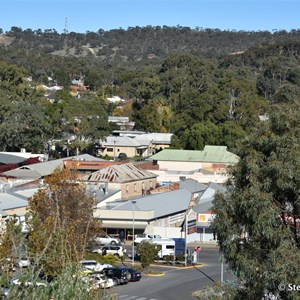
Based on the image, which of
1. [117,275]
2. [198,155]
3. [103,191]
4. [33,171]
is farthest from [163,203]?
[198,155]

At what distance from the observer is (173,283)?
29672 mm

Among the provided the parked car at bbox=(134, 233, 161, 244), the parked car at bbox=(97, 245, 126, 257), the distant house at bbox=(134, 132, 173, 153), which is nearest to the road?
the parked car at bbox=(97, 245, 126, 257)

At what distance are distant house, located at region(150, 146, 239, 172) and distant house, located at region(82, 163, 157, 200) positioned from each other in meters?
11.7

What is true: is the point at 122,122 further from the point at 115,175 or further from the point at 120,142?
the point at 115,175

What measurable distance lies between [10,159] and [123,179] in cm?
1586

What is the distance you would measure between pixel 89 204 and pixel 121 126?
2265 inches

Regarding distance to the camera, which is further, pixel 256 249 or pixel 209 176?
pixel 209 176

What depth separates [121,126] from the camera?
3558 inches

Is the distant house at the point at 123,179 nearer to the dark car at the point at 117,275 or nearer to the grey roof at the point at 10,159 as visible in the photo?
the grey roof at the point at 10,159

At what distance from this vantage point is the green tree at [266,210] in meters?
16.4

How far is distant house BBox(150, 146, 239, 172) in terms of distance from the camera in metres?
61.4

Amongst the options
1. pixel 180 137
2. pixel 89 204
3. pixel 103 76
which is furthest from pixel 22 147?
pixel 103 76

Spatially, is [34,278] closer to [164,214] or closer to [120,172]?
[164,214]

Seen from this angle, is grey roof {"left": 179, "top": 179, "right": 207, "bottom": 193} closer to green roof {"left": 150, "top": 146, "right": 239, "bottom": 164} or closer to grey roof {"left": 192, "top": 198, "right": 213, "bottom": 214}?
grey roof {"left": 192, "top": 198, "right": 213, "bottom": 214}
